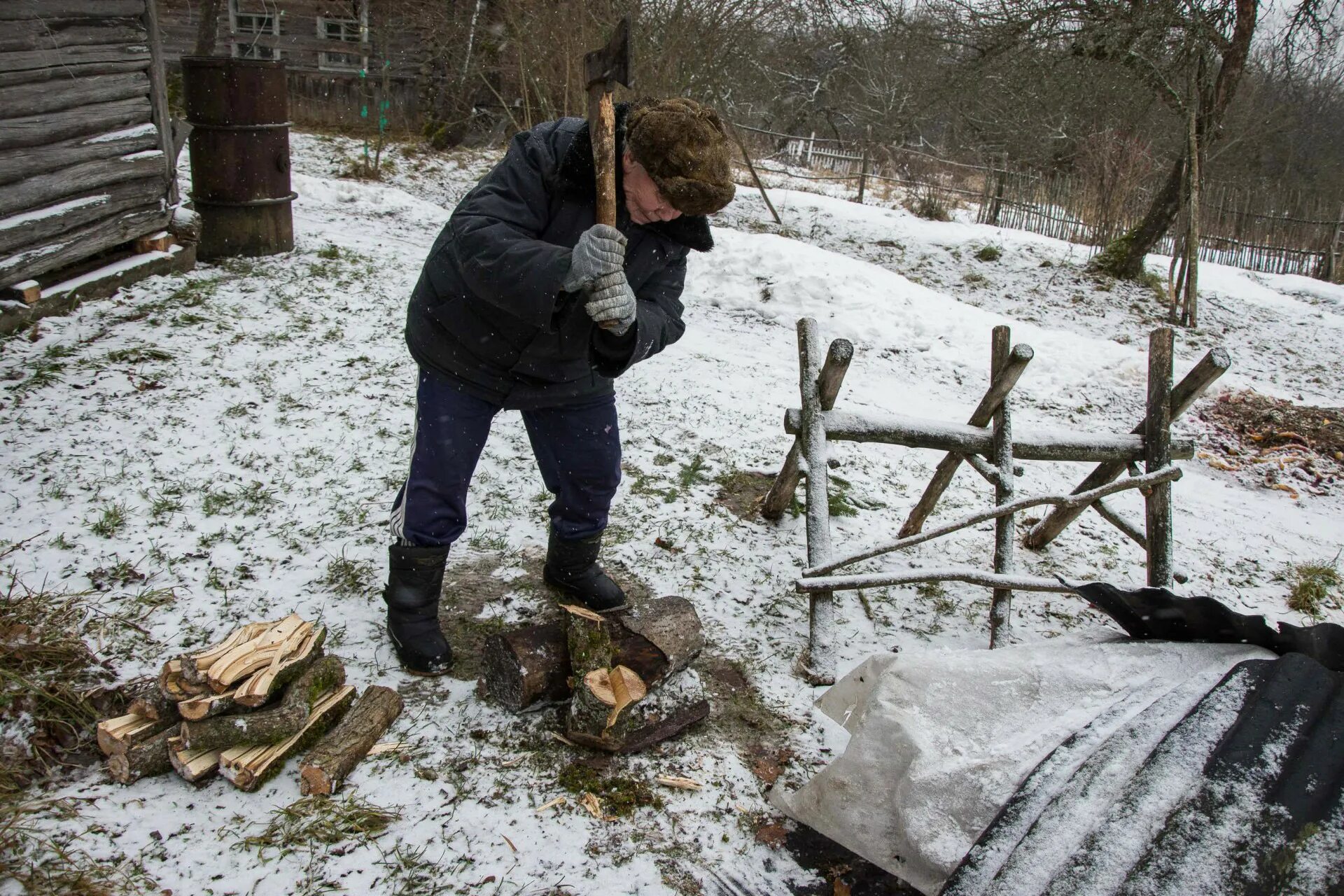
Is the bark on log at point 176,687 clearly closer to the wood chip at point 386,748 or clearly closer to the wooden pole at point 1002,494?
the wood chip at point 386,748

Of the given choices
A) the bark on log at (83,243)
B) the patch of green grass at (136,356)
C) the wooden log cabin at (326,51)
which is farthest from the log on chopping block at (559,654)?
the wooden log cabin at (326,51)

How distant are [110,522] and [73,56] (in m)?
4.26

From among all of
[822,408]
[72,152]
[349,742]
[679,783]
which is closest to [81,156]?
[72,152]

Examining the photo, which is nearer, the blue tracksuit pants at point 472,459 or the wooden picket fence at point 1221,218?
the blue tracksuit pants at point 472,459

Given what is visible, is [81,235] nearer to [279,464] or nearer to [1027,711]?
[279,464]

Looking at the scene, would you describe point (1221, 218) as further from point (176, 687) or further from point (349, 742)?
point (176, 687)

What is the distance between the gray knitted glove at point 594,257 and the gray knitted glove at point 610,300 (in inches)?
0.9

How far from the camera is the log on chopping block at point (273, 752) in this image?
7.32 feet

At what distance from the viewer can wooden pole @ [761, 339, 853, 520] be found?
10.7 ft

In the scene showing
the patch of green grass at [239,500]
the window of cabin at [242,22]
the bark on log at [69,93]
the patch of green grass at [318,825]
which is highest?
the window of cabin at [242,22]

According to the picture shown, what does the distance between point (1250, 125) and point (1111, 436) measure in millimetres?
18145

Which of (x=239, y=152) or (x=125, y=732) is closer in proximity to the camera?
(x=125, y=732)

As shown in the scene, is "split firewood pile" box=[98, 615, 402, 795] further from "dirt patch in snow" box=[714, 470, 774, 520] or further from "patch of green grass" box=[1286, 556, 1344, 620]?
"patch of green grass" box=[1286, 556, 1344, 620]

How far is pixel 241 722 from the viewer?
89.8 inches
